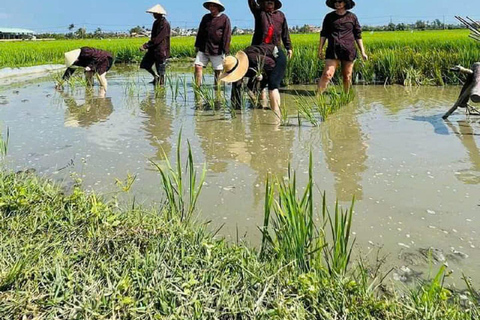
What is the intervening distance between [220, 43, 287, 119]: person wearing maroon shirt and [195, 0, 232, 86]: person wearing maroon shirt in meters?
1.41

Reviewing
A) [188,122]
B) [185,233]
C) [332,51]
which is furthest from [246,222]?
[332,51]

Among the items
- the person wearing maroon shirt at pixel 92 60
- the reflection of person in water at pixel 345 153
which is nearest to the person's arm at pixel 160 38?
the person wearing maroon shirt at pixel 92 60

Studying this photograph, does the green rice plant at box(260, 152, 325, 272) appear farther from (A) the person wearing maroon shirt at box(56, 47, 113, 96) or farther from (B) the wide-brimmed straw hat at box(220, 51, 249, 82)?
(A) the person wearing maroon shirt at box(56, 47, 113, 96)

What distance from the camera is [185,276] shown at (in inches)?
66.9

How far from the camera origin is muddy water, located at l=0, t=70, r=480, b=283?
2.35 meters

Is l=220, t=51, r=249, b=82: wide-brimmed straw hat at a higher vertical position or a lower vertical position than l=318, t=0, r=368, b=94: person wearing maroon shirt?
lower

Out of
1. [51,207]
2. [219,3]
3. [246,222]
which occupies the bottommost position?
[246,222]

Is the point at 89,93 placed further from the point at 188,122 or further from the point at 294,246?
the point at 294,246

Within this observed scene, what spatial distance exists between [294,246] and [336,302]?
10.4 inches

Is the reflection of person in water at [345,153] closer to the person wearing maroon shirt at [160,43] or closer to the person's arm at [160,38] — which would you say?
the person wearing maroon shirt at [160,43]

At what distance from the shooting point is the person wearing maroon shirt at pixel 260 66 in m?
5.12

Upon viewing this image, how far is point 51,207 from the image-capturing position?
2.25 metres

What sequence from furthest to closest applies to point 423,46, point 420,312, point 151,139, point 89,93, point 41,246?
point 423,46, point 89,93, point 151,139, point 41,246, point 420,312

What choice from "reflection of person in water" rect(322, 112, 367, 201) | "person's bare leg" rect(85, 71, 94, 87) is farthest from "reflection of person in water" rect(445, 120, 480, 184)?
"person's bare leg" rect(85, 71, 94, 87)
